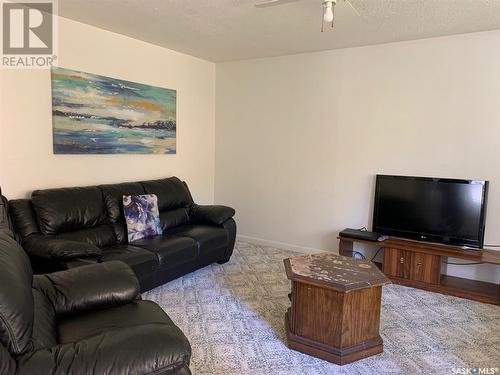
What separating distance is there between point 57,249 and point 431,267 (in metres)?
3.24

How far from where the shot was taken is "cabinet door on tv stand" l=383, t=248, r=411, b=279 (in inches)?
143

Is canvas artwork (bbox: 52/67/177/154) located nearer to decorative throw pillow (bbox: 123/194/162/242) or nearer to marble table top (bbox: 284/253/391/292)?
decorative throw pillow (bbox: 123/194/162/242)

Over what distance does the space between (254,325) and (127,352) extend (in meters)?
1.56

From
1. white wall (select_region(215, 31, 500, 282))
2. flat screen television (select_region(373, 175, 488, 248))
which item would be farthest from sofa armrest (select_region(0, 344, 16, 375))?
white wall (select_region(215, 31, 500, 282))

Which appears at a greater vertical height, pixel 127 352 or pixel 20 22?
pixel 20 22

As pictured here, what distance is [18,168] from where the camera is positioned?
10.5 feet

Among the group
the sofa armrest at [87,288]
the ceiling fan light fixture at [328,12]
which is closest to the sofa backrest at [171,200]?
the sofa armrest at [87,288]

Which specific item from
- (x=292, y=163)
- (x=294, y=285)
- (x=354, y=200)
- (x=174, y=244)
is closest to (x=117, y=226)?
(x=174, y=244)

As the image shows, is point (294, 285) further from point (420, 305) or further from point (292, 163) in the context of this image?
point (292, 163)

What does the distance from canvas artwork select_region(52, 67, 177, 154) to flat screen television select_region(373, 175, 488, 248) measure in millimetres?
2626

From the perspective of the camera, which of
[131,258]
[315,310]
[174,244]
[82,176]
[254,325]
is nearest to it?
[315,310]

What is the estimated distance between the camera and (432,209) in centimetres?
367

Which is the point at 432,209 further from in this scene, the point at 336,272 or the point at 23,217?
the point at 23,217

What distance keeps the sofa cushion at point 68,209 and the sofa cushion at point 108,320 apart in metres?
1.46
